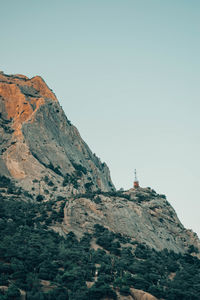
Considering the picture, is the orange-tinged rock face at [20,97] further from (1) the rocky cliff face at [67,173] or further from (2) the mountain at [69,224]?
(2) the mountain at [69,224]

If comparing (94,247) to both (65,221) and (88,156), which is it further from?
(88,156)

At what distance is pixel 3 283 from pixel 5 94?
112912 mm

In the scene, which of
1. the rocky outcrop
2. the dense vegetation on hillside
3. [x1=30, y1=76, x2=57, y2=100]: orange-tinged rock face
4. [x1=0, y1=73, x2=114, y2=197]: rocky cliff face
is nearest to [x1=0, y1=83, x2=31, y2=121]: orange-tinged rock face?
[x1=0, y1=73, x2=114, y2=197]: rocky cliff face

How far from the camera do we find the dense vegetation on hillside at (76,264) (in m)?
79.6

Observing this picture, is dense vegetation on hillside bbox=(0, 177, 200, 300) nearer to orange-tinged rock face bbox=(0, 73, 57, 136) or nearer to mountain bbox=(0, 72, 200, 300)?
mountain bbox=(0, 72, 200, 300)

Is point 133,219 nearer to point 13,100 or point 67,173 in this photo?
point 67,173

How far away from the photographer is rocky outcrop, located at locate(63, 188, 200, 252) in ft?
381

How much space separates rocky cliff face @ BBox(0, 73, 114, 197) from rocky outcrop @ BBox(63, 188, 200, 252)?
24375 mm

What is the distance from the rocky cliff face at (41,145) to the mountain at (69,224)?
0.40m

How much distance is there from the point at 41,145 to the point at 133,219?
50.5 metres

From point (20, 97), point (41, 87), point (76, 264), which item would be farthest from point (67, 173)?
point (76, 264)

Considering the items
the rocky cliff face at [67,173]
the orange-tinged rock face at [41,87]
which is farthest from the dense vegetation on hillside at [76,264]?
the orange-tinged rock face at [41,87]

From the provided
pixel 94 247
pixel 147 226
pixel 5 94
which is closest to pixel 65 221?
pixel 94 247

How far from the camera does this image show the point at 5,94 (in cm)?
17775
